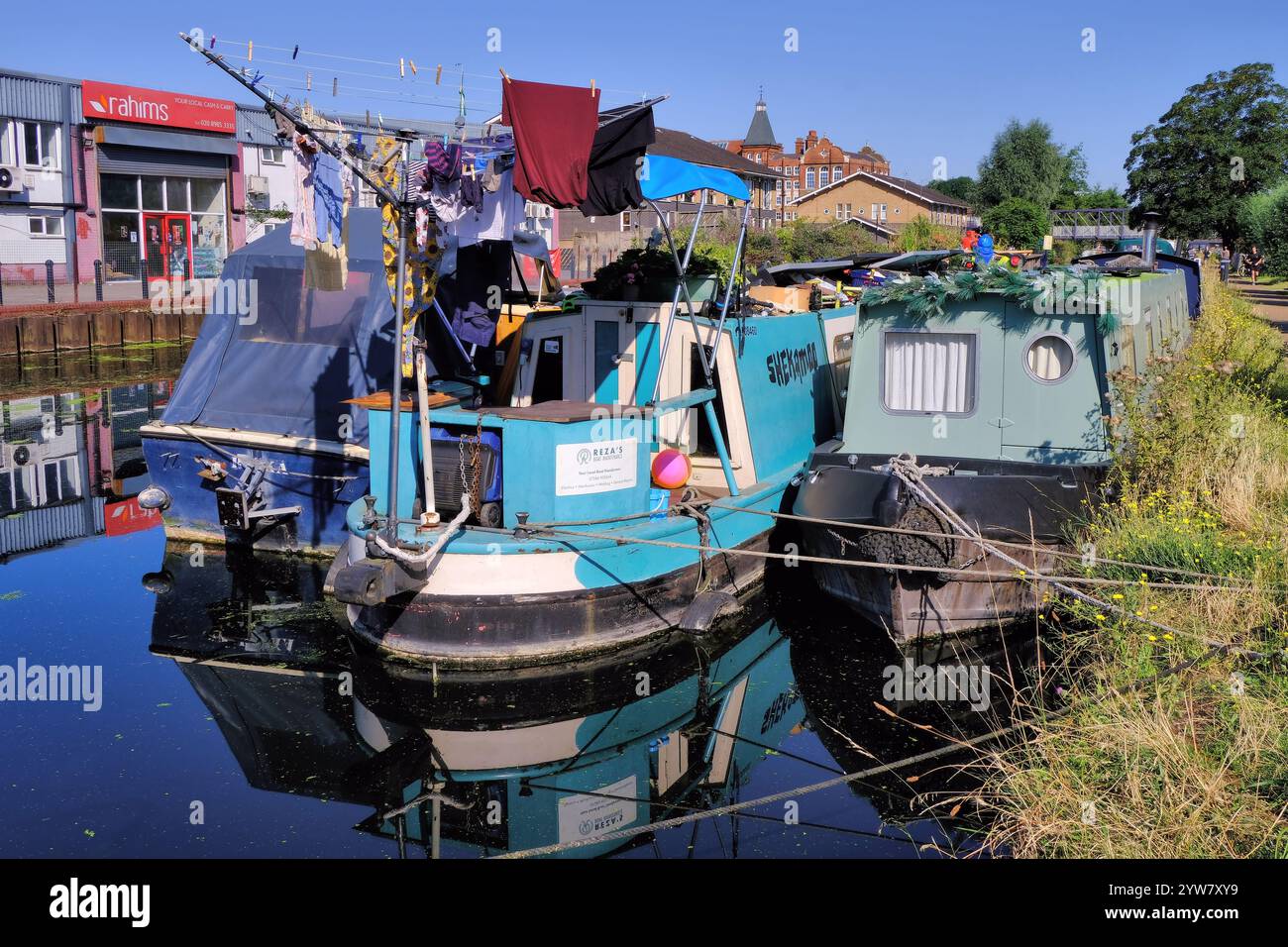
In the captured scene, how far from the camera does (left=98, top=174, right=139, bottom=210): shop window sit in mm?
36312

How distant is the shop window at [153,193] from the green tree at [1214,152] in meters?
34.4

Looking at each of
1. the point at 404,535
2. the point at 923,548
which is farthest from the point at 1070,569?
the point at 404,535

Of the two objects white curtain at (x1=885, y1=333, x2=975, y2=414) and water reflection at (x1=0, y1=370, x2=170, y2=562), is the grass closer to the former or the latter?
white curtain at (x1=885, y1=333, x2=975, y2=414)

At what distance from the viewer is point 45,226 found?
1341 inches

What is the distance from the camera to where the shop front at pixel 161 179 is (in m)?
35.8

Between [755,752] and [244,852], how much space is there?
11.9 feet

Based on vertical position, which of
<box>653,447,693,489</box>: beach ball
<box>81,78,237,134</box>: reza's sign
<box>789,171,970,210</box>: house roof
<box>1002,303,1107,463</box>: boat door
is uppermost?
<box>789,171,970,210</box>: house roof

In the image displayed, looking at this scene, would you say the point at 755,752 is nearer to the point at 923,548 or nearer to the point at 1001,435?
the point at 923,548

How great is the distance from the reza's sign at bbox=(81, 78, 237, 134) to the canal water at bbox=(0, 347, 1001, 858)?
89.4 feet

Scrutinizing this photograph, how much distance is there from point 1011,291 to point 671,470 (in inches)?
141

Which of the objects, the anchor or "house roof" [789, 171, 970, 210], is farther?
"house roof" [789, 171, 970, 210]

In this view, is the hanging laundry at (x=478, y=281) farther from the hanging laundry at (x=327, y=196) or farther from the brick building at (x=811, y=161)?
the brick building at (x=811, y=161)

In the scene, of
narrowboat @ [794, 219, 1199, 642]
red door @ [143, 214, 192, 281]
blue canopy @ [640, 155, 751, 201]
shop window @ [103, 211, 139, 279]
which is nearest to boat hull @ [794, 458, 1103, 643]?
narrowboat @ [794, 219, 1199, 642]

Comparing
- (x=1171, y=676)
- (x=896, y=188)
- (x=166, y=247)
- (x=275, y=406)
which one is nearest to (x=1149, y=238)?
(x=1171, y=676)
